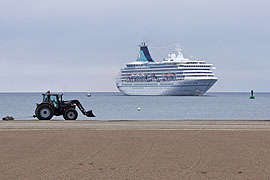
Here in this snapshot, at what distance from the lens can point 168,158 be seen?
11531 millimetres

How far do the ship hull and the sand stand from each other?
9574cm

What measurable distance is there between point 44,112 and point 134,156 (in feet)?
47.9

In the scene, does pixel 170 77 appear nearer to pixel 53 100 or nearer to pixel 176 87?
pixel 176 87

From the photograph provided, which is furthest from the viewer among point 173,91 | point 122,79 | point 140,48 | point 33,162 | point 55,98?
point 140,48

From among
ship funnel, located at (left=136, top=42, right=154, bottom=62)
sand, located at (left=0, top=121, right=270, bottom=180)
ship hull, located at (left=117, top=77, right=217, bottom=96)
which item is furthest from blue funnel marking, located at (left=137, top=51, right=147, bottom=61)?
sand, located at (left=0, top=121, right=270, bottom=180)

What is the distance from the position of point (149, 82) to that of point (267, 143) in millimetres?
103590

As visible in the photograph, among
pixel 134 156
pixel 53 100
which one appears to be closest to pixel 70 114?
pixel 53 100

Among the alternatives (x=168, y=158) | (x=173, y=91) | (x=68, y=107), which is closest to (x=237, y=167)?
(x=168, y=158)

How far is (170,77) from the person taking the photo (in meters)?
115

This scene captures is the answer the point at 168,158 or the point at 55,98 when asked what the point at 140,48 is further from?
the point at 168,158

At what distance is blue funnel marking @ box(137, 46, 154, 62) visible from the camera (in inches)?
5200

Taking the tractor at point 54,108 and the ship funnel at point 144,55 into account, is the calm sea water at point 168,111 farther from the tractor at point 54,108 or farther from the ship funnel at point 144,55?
the ship funnel at point 144,55

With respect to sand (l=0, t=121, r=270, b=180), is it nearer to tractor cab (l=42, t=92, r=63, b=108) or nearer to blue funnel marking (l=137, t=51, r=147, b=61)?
tractor cab (l=42, t=92, r=63, b=108)

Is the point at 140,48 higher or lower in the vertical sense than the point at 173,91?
higher
